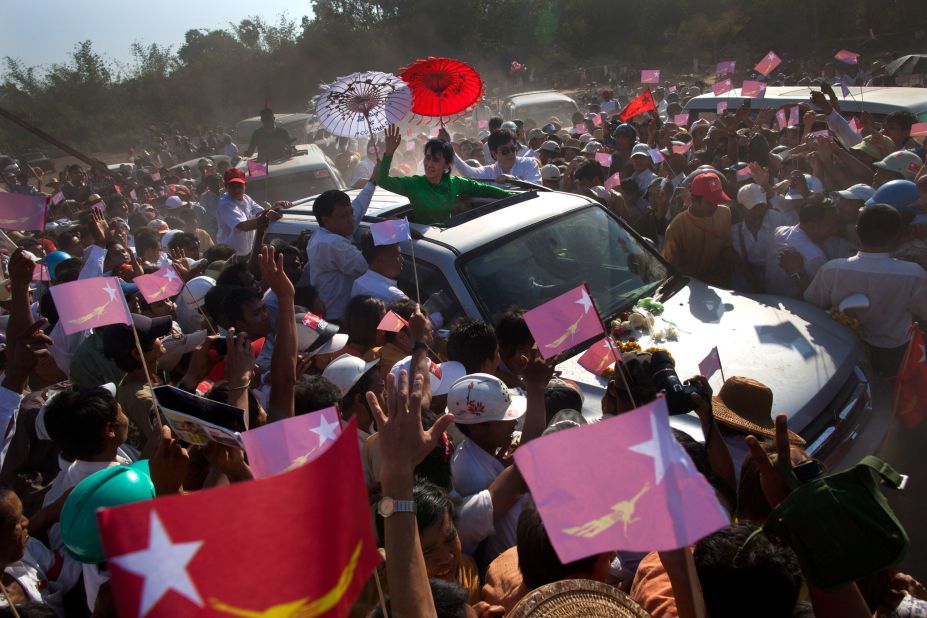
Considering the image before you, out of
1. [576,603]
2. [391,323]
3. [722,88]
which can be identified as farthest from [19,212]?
[722,88]

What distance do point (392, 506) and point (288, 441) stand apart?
51 centimetres

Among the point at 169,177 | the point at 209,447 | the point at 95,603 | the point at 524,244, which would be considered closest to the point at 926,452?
the point at 524,244

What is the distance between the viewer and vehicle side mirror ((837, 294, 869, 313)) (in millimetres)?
4570

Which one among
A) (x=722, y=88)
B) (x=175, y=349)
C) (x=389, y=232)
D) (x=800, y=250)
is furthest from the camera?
(x=722, y=88)

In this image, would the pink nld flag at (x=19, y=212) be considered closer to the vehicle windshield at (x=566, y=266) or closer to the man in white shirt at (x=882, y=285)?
the vehicle windshield at (x=566, y=266)

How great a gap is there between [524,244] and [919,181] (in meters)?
3.25

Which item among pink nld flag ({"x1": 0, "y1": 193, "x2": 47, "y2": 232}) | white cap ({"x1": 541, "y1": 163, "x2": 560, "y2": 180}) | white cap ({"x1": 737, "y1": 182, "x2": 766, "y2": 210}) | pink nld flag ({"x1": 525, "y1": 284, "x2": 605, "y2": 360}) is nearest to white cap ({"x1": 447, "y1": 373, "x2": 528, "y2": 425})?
pink nld flag ({"x1": 525, "y1": 284, "x2": 605, "y2": 360})

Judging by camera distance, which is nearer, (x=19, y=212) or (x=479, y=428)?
(x=479, y=428)

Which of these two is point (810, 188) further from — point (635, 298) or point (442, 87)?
point (442, 87)

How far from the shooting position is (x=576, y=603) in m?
1.83

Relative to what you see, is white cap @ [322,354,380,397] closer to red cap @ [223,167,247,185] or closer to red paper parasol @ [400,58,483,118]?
red paper parasol @ [400,58,483,118]

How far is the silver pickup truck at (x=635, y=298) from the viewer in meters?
3.96

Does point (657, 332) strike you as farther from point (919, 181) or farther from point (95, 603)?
point (95, 603)

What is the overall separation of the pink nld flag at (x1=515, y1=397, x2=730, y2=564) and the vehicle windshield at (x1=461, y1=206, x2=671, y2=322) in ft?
9.55
